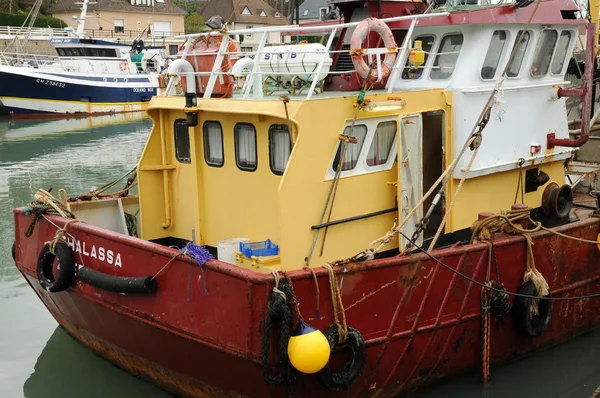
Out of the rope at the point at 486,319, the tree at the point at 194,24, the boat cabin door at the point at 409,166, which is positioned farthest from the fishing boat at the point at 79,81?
the rope at the point at 486,319

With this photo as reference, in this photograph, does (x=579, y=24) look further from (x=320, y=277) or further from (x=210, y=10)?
(x=210, y=10)

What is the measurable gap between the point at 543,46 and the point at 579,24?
0.53 meters

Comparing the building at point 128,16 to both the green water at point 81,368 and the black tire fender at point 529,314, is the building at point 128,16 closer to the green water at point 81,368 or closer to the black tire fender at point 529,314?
the green water at point 81,368

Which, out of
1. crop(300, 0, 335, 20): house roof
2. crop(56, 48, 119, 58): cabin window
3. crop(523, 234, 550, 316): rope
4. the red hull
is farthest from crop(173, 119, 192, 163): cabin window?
crop(300, 0, 335, 20): house roof

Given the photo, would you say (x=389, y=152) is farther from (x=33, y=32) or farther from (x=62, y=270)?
(x=33, y=32)

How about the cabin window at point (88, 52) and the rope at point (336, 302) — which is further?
the cabin window at point (88, 52)

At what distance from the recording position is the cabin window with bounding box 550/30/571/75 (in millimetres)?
8438

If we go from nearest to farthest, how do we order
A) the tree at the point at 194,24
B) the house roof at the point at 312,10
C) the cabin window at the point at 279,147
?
the cabin window at the point at 279,147
the house roof at the point at 312,10
the tree at the point at 194,24

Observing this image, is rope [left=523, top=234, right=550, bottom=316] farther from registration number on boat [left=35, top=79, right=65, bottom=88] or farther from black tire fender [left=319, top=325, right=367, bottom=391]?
registration number on boat [left=35, top=79, right=65, bottom=88]

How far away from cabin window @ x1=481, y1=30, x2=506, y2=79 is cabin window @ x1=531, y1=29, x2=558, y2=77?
25.8 inches

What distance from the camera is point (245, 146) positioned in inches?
287

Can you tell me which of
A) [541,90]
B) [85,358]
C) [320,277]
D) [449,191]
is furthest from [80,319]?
[541,90]

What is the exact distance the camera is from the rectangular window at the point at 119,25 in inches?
2351

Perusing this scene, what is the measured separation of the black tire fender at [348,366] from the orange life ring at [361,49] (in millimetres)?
2385
